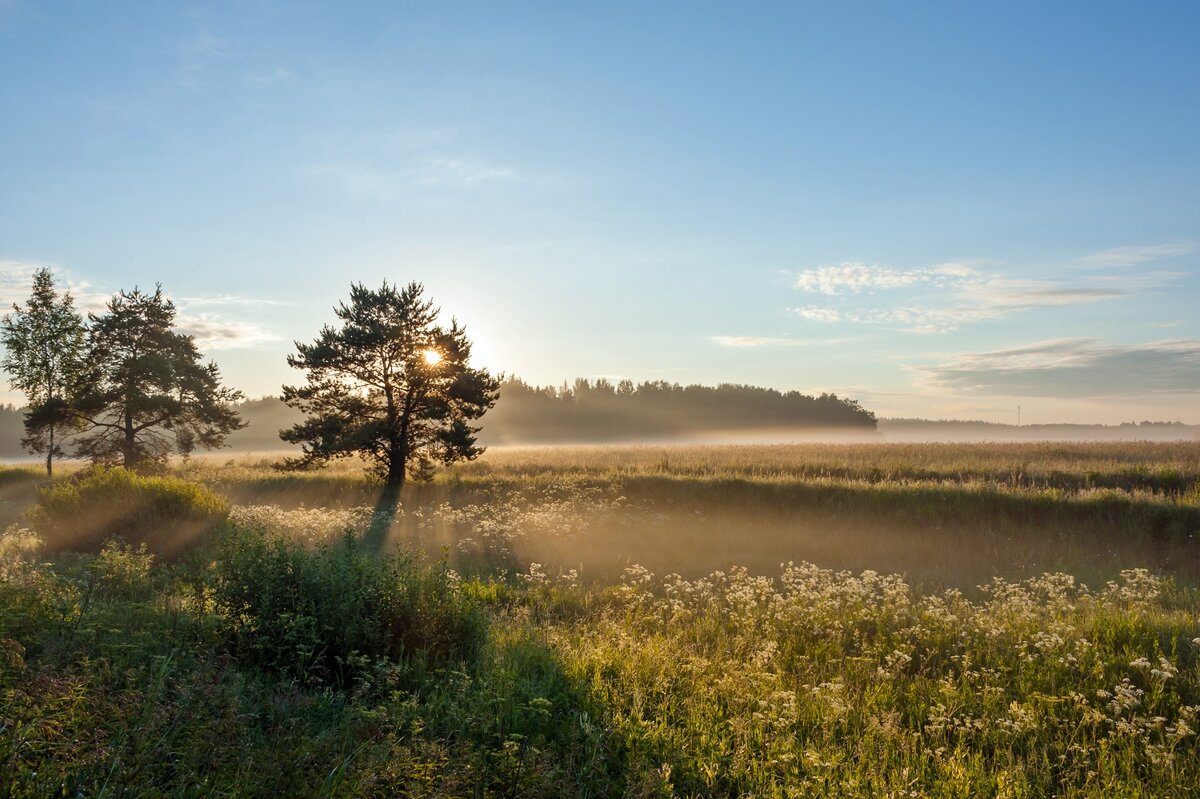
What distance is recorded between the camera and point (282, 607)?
7.39 m

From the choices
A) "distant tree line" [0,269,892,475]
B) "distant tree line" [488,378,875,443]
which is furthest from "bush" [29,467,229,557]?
"distant tree line" [488,378,875,443]

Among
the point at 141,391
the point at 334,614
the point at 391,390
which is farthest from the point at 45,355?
the point at 334,614

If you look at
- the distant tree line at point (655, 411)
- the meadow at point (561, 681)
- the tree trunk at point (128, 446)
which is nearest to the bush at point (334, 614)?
the meadow at point (561, 681)

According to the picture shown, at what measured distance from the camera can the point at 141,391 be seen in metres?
29.4

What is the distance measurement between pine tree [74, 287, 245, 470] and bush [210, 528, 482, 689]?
25439mm

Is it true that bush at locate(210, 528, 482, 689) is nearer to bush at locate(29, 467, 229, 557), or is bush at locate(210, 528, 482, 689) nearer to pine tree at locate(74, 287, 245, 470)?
bush at locate(29, 467, 229, 557)

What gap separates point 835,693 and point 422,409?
74.1 ft

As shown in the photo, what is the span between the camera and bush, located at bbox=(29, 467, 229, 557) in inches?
603

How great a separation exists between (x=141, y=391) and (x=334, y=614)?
27.7 metres

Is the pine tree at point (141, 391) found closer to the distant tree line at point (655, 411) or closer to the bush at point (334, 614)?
the bush at point (334, 614)

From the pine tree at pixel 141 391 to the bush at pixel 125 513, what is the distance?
12603 millimetres

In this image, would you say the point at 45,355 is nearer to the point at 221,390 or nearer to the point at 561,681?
the point at 221,390

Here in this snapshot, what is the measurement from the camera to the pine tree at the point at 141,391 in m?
29.2

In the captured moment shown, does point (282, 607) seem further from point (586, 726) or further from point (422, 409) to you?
point (422, 409)
